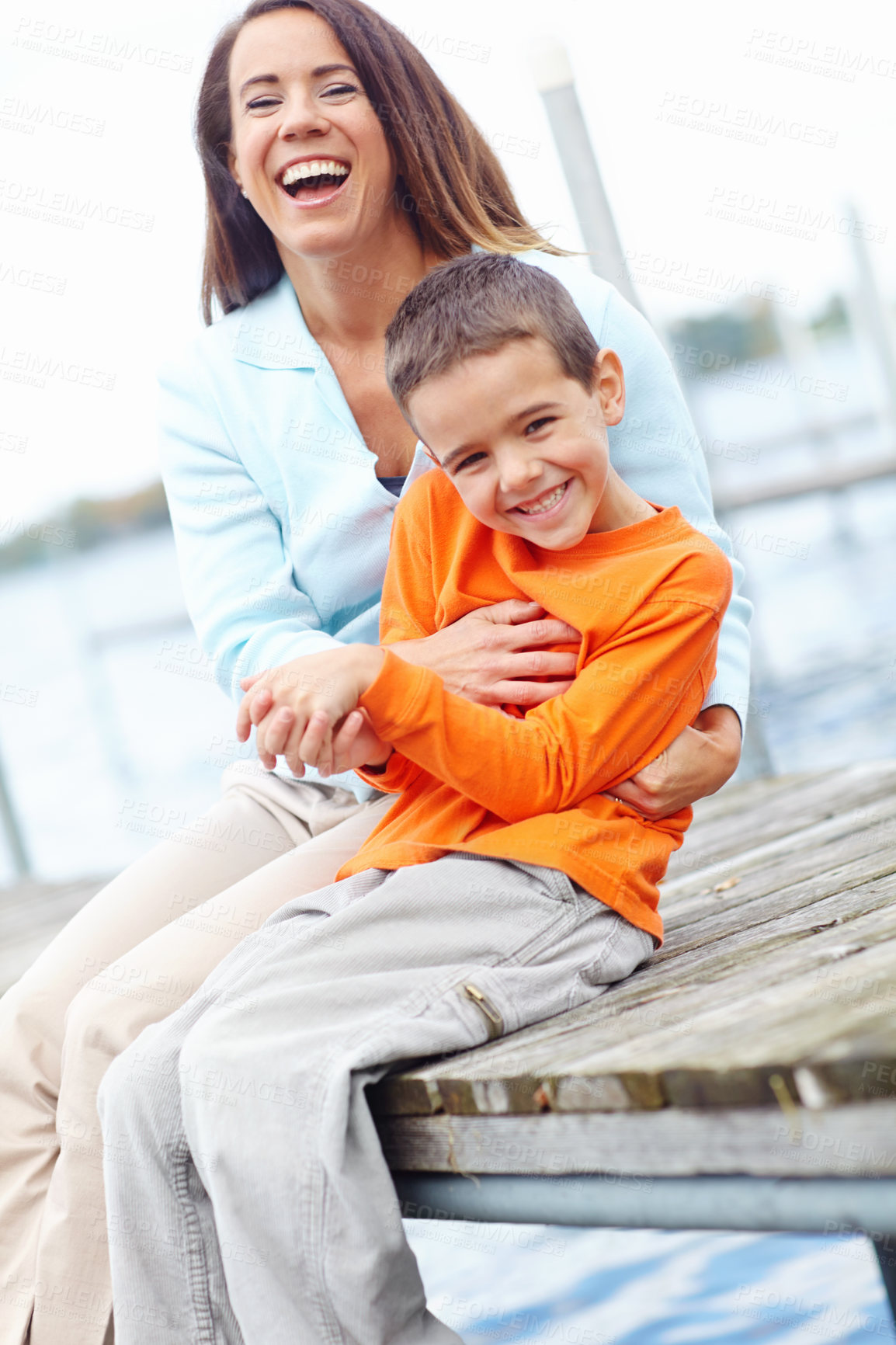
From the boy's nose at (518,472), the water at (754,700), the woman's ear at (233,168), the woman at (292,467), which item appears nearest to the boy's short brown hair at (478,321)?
the boy's nose at (518,472)

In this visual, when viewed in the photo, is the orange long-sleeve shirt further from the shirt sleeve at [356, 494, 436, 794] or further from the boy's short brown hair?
the boy's short brown hair

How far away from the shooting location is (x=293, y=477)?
1711mm

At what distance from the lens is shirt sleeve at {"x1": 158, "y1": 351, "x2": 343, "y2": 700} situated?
66.9 inches

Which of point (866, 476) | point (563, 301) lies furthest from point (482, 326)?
point (866, 476)

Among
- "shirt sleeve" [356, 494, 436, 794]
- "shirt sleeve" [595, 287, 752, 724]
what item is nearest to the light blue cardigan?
"shirt sleeve" [595, 287, 752, 724]

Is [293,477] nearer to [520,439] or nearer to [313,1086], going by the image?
[520,439]

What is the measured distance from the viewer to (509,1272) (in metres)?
2.13

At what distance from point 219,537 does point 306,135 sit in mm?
521

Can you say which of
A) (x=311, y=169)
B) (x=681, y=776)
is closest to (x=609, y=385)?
(x=681, y=776)

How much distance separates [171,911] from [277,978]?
0.49 metres

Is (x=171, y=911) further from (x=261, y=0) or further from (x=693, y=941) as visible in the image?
(x=261, y=0)

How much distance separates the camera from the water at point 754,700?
1885 mm

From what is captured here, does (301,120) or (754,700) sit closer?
(301,120)

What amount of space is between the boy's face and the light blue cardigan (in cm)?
29
